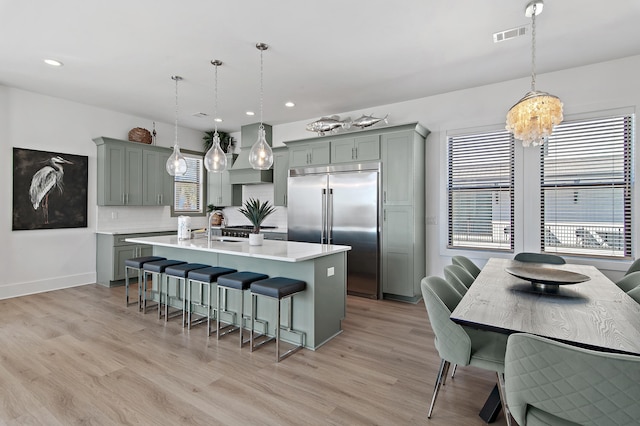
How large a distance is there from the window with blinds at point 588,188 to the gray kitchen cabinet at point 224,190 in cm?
544

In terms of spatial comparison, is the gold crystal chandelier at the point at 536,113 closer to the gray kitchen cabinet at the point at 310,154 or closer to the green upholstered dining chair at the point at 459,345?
the green upholstered dining chair at the point at 459,345

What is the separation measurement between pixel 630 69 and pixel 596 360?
4.23 meters

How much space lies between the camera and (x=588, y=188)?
3.96 meters

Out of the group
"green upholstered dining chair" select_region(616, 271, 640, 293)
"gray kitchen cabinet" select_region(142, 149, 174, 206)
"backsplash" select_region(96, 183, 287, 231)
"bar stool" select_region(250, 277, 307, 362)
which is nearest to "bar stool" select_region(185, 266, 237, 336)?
"bar stool" select_region(250, 277, 307, 362)

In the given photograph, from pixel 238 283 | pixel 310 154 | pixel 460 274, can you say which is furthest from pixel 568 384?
pixel 310 154

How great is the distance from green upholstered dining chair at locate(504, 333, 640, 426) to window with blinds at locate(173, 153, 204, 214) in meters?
6.66

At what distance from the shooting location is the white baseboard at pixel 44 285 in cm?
475

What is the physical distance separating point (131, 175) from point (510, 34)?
5934 mm

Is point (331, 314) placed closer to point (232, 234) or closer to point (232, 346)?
point (232, 346)

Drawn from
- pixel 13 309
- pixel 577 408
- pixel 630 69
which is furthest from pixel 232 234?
pixel 630 69

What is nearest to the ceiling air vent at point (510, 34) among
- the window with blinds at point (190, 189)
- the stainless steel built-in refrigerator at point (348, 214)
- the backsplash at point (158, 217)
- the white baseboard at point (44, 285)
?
the stainless steel built-in refrigerator at point (348, 214)

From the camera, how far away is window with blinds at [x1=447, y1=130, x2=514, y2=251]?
4.44m

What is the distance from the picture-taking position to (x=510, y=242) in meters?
4.40

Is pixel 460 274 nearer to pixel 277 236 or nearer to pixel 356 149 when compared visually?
pixel 356 149
